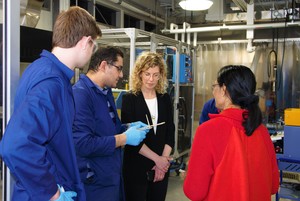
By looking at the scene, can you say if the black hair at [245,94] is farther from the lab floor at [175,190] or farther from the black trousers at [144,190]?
the lab floor at [175,190]

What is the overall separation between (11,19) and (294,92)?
498 cm

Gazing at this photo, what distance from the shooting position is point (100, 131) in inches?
58.8

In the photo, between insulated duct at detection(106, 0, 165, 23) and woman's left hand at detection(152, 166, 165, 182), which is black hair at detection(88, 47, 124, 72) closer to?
woman's left hand at detection(152, 166, 165, 182)

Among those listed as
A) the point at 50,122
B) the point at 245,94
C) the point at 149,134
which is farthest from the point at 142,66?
the point at 50,122

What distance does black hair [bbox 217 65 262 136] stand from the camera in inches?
46.6

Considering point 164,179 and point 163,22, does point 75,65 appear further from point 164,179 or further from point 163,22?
point 163,22

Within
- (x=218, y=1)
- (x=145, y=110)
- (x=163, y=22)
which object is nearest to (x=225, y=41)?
(x=218, y=1)

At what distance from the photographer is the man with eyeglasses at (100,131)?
1.40 meters

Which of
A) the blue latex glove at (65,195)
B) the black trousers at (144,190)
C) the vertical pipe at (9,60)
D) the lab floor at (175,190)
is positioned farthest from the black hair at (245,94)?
the lab floor at (175,190)

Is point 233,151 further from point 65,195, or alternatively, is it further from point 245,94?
point 65,195

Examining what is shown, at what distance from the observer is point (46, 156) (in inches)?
36.6

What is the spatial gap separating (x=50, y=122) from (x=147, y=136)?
1158 mm

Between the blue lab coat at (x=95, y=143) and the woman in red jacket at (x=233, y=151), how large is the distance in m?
0.46

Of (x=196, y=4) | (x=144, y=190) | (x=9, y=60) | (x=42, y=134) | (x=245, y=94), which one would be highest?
(x=196, y=4)
